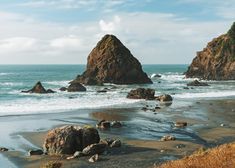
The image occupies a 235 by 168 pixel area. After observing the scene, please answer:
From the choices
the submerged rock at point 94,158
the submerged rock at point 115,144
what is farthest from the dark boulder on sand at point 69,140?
the submerged rock at point 94,158

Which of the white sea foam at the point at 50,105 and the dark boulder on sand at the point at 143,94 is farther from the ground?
the dark boulder on sand at the point at 143,94

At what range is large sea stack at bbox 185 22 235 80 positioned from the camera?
412 feet

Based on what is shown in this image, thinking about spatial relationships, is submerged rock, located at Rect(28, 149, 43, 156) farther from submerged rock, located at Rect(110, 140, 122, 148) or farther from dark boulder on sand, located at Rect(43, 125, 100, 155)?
submerged rock, located at Rect(110, 140, 122, 148)

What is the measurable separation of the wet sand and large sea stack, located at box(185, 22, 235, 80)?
2790 inches

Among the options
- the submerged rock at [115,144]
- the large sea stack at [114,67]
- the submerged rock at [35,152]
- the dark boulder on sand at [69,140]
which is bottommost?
the submerged rock at [35,152]

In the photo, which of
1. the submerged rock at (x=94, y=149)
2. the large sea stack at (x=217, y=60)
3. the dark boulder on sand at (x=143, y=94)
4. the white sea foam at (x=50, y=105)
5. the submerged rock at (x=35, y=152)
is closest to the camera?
the submerged rock at (x=94, y=149)

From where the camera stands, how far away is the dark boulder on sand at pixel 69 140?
86.8ft

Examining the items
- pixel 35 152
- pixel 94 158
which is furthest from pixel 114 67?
pixel 94 158

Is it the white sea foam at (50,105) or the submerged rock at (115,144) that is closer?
the submerged rock at (115,144)

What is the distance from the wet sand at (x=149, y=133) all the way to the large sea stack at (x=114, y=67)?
52.9m

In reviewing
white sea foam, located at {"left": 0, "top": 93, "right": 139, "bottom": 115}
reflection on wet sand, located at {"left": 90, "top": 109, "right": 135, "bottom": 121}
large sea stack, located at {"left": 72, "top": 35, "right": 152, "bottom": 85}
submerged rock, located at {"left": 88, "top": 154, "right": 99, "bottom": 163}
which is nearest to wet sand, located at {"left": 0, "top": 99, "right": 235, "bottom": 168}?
reflection on wet sand, located at {"left": 90, "top": 109, "right": 135, "bottom": 121}

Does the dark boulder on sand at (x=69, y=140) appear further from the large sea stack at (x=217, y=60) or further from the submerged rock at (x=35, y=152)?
the large sea stack at (x=217, y=60)

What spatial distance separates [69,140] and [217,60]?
10956 cm

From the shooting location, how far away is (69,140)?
26.7m
